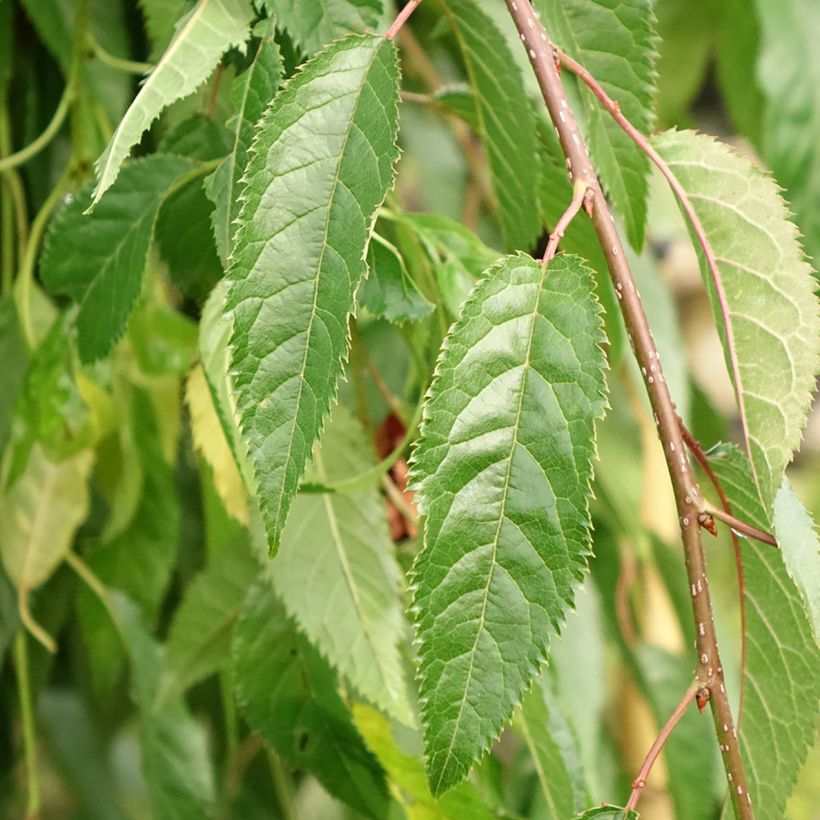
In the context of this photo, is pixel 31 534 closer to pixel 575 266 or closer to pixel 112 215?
pixel 112 215

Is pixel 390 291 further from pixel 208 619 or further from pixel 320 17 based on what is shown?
pixel 208 619

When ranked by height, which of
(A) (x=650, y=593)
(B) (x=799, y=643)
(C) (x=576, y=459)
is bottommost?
(A) (x=650, y=593)

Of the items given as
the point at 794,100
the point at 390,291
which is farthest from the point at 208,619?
the point at 794,100

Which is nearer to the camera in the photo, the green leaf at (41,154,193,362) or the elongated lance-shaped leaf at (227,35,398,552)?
the elongated lance-shaped leaf at (227,35,398,552)

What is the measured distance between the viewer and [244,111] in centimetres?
32

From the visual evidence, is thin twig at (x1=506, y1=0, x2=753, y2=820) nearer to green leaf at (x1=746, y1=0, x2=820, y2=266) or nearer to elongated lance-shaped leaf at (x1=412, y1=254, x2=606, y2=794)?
elongated lance-shaped leaf at (x1=412, y1=254, x2=606, y2=794)

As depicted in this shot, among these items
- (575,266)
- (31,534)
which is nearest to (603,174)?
(575,266)

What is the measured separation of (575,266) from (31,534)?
0.33 meters

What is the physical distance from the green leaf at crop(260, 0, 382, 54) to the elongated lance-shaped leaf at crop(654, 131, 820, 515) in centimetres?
9

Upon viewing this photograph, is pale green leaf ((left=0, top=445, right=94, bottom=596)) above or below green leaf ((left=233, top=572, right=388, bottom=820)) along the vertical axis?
above

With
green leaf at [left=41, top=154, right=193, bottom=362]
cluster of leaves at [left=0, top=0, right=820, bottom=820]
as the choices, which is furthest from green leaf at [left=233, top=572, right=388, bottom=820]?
green leaf at [left=41, top=154, right=193, bottom=362]

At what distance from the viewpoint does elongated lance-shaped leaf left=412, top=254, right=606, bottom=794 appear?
27 cm

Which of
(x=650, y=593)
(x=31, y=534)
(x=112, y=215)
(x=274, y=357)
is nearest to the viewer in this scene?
(x=274, y=357)

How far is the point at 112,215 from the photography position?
398 millimetres
